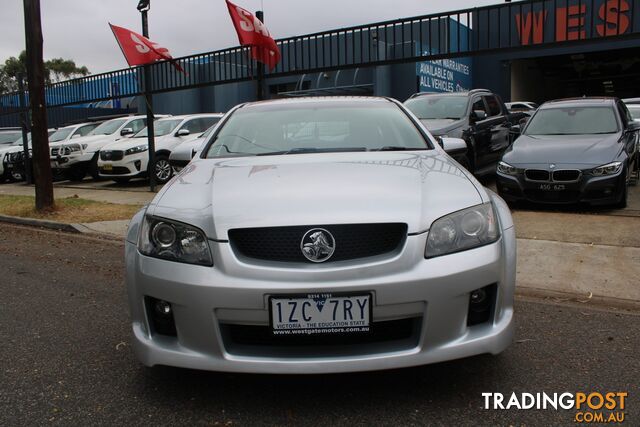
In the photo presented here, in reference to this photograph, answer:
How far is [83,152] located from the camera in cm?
1515

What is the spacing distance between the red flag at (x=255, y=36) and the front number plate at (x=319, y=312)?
7.59 meters

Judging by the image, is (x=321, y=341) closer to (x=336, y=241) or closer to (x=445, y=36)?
(x=336, y=241)

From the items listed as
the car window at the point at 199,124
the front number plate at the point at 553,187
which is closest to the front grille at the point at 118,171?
the car window at the point at 199,124

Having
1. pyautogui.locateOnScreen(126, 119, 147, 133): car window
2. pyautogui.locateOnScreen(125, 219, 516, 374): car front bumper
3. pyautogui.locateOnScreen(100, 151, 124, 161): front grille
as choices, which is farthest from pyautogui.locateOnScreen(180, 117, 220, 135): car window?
pyautogui.locateOnScreen(125, 219, 516, 374): car front bumper

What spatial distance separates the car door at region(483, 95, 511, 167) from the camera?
33.6ft

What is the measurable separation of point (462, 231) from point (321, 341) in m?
0.80

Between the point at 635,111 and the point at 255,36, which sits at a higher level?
the point at 255,36

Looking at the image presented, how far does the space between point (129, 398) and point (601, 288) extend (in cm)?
354

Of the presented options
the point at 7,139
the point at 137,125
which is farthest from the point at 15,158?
the point at 137,125

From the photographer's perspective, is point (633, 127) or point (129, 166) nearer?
point (633, 127)

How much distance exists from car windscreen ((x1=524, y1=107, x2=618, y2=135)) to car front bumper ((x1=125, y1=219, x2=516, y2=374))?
22.2 ft

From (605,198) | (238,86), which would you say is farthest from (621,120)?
(238,86)

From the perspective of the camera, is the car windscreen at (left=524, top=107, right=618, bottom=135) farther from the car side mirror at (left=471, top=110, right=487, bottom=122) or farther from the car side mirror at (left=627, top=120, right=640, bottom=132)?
the car side mirror at (left=471, top=110, right=487, bottom=122)

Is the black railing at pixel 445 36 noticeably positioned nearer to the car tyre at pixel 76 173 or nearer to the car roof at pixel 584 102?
the car roof at pixel 584 102
